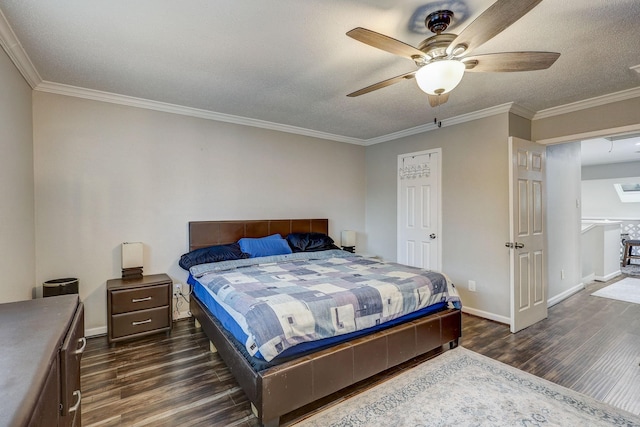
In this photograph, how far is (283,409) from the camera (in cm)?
184

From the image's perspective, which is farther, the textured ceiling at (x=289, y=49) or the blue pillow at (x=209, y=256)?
the blue pillow at (x=209, y=256)

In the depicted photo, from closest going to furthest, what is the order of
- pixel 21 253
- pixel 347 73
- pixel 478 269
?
pixel 21 253
pixel 347 73
pixel 478 269

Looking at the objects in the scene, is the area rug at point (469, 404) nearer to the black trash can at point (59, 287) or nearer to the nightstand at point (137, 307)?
the nightstand at point (137, 307)

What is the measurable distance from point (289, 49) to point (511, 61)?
1521 mm

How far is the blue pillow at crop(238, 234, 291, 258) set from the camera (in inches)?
148

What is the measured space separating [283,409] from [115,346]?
210 centimetres

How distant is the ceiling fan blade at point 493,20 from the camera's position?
1.35m

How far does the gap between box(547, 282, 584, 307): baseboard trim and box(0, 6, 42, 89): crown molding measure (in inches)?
244

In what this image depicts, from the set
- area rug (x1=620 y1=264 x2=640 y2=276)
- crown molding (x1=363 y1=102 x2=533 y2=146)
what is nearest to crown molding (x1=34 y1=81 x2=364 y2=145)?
crown molding (x1=363 y1=102 x2=533 y2=146)

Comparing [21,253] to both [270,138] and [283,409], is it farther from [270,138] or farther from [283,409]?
[270,138]

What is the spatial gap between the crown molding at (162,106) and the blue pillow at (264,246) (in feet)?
5.22

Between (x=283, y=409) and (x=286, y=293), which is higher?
(x=286, y=293)

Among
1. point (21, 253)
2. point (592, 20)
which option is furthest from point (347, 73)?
point (21, 253)

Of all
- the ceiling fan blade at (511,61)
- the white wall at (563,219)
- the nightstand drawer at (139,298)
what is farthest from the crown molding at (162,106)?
the white wall at (563,219)
